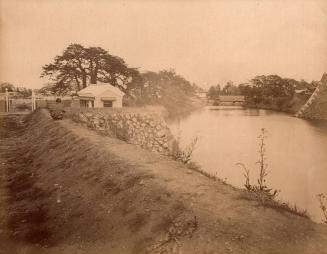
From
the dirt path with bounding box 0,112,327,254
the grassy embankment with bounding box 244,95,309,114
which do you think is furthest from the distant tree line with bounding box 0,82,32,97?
the grassy embankment with bounding box 244,95,309,114

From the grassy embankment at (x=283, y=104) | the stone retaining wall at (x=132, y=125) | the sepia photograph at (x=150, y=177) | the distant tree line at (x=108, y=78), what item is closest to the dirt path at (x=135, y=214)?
the sepia photograph at (x=150, y=177)

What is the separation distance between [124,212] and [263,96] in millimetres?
13209

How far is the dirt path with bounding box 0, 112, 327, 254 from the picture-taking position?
296 cm

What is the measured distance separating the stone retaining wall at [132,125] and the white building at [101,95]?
1964 mm

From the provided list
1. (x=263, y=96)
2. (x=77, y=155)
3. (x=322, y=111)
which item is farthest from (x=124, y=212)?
(x=263, y=96)

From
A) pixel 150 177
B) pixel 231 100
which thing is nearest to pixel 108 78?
pixel 231 100

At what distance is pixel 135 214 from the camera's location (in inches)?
136

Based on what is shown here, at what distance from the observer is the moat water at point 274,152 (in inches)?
275

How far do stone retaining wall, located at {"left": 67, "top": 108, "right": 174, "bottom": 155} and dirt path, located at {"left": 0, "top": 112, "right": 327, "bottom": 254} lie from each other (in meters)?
5.10

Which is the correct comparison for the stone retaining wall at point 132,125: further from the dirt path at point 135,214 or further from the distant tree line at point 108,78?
the dirt path at point 135,214

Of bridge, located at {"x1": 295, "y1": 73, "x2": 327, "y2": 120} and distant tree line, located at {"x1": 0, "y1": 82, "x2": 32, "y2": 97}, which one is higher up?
distant tree line, located at {"x1": 0, "y1": 82, "x2": 32, "y2": 97}

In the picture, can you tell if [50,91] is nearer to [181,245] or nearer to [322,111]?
[322,111]

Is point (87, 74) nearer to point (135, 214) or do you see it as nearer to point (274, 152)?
point (274, 152)

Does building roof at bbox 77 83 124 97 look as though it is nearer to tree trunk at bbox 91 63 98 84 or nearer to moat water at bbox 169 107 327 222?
tree trunk at bbox 91 63 98 84
